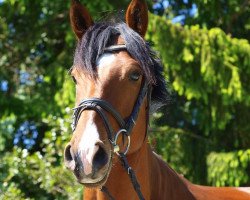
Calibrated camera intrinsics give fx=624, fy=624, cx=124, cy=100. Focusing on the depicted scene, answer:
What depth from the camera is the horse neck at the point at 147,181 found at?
127 inches

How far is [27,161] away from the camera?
7.68 metres

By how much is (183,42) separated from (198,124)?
1.75 meters

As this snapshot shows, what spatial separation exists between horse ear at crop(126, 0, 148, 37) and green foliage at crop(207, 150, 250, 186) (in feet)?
15.7

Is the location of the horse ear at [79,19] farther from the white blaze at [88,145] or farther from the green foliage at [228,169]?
the green foliage at [228,169]

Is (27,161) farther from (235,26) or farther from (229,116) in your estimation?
(235,26)

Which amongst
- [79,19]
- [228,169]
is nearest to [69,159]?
[79,19]

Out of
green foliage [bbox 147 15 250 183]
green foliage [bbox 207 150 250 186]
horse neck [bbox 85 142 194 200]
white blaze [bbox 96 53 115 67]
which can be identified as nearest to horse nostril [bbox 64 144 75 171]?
horse neck [bbox 85 142 194 200]

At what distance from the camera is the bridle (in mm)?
2951

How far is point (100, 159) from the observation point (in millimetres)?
2828

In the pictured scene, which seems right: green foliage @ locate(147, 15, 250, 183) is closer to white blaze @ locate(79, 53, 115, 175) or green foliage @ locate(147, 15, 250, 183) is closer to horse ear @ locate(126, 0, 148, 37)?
horse ear @ locate(126, 0, 148, 37)

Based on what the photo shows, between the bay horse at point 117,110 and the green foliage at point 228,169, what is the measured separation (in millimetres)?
4555

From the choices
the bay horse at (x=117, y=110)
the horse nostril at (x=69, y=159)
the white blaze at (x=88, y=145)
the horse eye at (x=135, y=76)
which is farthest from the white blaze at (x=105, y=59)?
the horse nostril at (x=69, y=159)

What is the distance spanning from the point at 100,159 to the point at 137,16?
999mm

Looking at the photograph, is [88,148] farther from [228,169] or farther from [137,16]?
[228,169]
